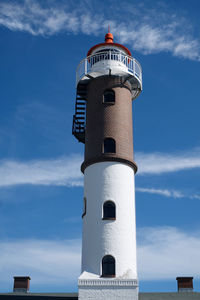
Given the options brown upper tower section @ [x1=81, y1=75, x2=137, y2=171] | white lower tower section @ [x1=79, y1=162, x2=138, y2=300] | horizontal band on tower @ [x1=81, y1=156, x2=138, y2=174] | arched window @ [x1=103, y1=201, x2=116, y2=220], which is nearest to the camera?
white lower tower section @ [x1=79, y1=162, x2=138, y2=300]

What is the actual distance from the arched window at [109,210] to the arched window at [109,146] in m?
3.90

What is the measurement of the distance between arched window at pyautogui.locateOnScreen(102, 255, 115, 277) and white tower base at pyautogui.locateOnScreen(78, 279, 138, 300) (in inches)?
27.4

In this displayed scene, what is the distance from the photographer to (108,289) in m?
26.5

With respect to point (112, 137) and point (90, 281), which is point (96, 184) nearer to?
point (112, 137)

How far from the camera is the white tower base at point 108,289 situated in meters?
26.3

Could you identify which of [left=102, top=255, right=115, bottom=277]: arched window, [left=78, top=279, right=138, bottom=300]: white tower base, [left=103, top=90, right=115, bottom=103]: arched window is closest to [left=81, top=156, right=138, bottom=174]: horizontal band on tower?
[left=103, top=90, right=115, bottom=103]: arched window

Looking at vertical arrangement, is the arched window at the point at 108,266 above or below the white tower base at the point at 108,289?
above

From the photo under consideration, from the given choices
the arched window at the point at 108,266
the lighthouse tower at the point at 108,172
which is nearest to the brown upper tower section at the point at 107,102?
the lighthouse tower at the point at 108,172

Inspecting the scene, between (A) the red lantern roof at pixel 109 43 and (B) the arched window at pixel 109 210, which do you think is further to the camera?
(A) the red lantern roof at pixel 109 43

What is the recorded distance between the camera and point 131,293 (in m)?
26.3

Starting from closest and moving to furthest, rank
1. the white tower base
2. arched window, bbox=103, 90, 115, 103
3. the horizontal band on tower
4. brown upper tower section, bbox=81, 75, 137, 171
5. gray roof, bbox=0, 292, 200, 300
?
the white tower base < gray roof, bbox=0, 292, 200, 300 < the horizontal band on tower < brown upper tower section, bbox=81, 75, 137, 171 < arched window, bbox=103, 90, 115, 103

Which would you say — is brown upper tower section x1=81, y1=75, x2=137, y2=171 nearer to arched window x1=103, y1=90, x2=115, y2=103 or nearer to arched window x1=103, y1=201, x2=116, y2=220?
arched window x1=103, y1=90, x2=115, y2=103

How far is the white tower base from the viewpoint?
86.2ft

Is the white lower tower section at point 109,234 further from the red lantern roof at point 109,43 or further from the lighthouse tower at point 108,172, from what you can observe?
the red lantern roof at point 109,43
